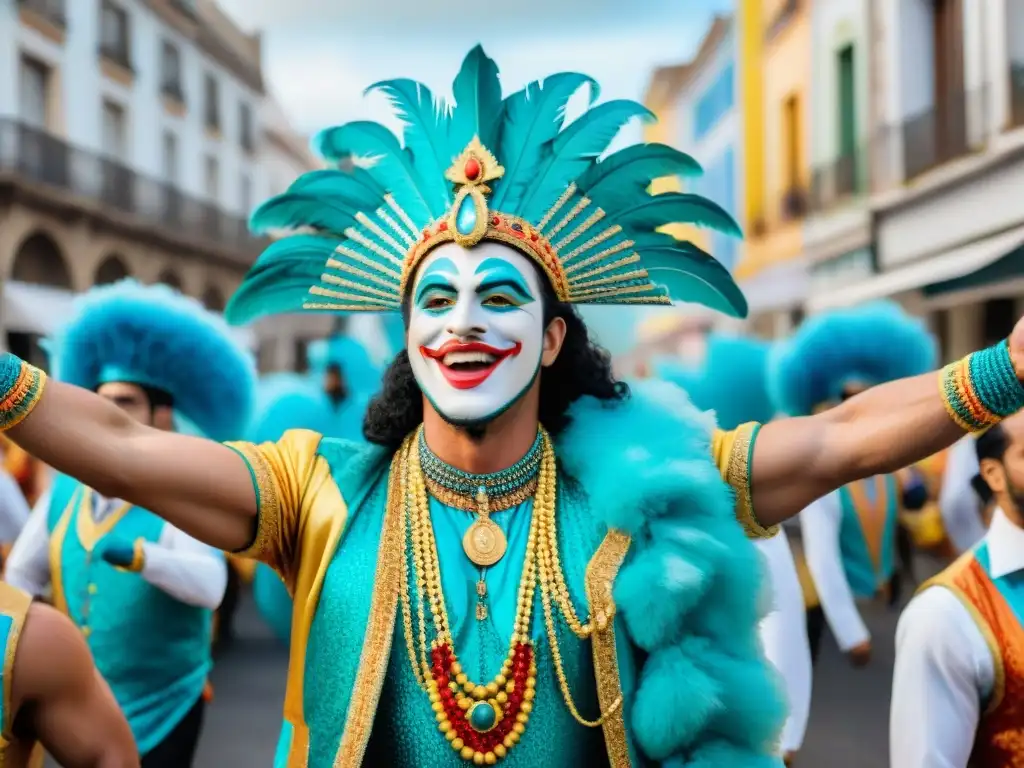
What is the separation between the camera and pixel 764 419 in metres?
5.80

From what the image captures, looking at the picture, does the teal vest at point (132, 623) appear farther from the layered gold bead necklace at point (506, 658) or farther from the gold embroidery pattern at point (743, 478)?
the gold embroidery pattern at point (743, 478)

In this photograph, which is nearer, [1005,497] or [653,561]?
[653,561]

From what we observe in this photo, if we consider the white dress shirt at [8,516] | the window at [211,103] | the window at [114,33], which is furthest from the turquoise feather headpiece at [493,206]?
the window at [211,103]

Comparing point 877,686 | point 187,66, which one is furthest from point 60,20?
point 877,686

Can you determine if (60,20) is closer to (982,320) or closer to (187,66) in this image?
(187,66)

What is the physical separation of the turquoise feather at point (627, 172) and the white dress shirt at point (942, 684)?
118 centimetres

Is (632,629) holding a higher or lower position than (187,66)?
lower

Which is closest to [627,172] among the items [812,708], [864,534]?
[864,534]

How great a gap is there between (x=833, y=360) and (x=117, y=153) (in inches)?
819

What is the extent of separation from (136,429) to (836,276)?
57.6ft

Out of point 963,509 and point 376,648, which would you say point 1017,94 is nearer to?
point 963,509

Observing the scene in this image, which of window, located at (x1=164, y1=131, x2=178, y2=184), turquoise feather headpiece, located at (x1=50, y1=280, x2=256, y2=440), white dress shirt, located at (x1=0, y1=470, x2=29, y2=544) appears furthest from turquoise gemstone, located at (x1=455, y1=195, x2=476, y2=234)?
window, located at (x1=164, y1=131, x2=178, y2=184)

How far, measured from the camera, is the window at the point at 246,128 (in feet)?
107

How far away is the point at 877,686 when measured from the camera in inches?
283
